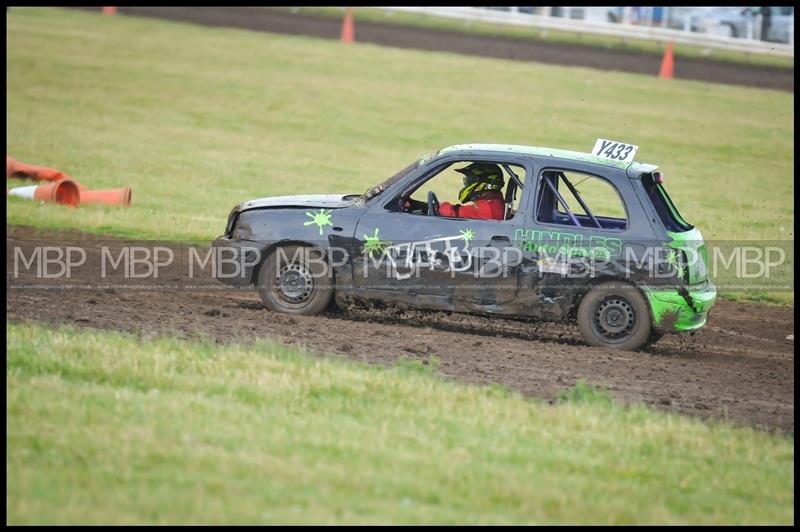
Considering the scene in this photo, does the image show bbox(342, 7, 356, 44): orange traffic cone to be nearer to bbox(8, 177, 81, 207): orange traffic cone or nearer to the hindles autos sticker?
bbox(8, 177, 81, 207): orange traffic cone

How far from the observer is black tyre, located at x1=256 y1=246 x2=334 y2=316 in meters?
10.1

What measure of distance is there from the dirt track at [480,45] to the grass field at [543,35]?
0.81 metres

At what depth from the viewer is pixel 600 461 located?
678 centimetres

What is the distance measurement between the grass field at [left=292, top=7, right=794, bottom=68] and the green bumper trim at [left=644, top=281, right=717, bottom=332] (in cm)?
2563

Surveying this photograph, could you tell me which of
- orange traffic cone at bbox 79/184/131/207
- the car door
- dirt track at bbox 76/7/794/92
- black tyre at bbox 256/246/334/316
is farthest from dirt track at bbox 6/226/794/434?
dirt track at bbox 76/7/794/92

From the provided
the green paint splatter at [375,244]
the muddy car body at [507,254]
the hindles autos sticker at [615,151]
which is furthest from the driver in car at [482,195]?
the hindles autos sticker at [615,151]

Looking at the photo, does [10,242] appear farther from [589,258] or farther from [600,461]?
[600,461]

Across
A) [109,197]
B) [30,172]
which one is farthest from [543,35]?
[109,197]

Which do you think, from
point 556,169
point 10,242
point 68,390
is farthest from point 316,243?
point 10,242

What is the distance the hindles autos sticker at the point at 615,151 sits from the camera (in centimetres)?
1001

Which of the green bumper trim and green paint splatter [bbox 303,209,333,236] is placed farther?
green paint splatter [bbox 303,209,333,236]

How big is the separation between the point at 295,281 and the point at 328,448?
3.79m

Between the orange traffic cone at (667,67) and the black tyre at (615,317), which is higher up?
the orange traffic cone at (667,67)

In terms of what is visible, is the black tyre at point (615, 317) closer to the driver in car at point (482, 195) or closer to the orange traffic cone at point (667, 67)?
the driver in car at point (482, 195)
